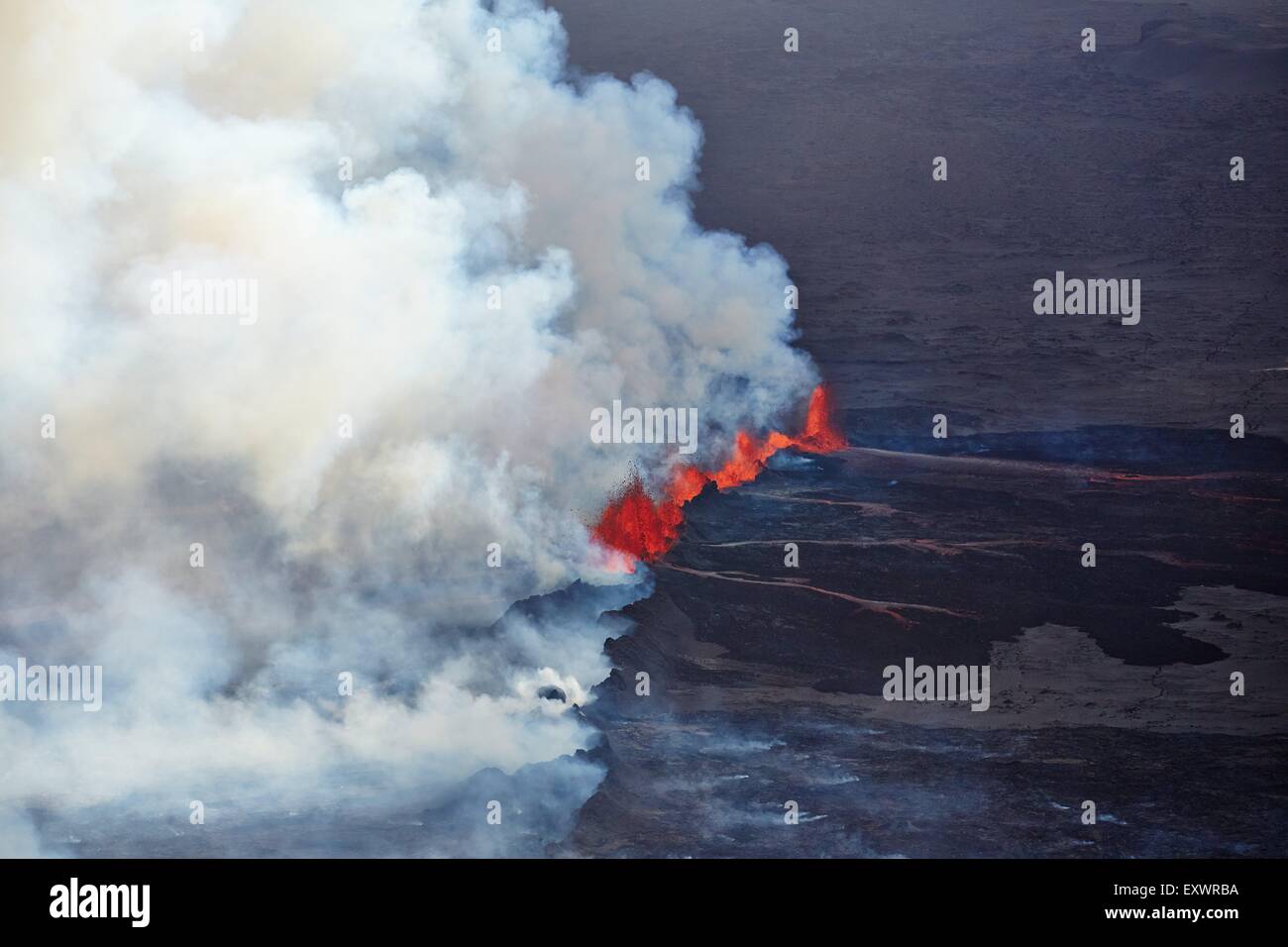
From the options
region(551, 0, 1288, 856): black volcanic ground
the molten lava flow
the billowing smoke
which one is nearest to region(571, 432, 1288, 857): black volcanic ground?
region(551, 0, 1288, 856): black volcanic ground

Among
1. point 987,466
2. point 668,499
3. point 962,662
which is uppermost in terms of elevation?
point 987,466

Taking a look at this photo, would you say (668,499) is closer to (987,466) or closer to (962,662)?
(962,662)

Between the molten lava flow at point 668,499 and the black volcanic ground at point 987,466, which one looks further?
the molten lava flow at point 668,499

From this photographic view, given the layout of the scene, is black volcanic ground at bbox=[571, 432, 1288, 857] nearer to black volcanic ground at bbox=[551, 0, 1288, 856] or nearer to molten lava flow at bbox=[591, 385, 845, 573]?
black volcanic ground at bbox=[551, 0, 1288, 856]

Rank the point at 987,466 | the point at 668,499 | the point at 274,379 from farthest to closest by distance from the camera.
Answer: the point at 987,466, the point at 668,499, the point at 274,379

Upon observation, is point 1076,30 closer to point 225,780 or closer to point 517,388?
point 517,388

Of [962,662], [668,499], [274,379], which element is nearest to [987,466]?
[668,499]

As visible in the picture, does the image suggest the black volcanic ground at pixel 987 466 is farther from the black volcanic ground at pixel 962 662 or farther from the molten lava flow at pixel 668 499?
the molten lava flow at pixel 668 499

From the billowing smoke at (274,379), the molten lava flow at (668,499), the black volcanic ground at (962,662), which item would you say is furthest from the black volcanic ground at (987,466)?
the billowing smoke at (274,379)
